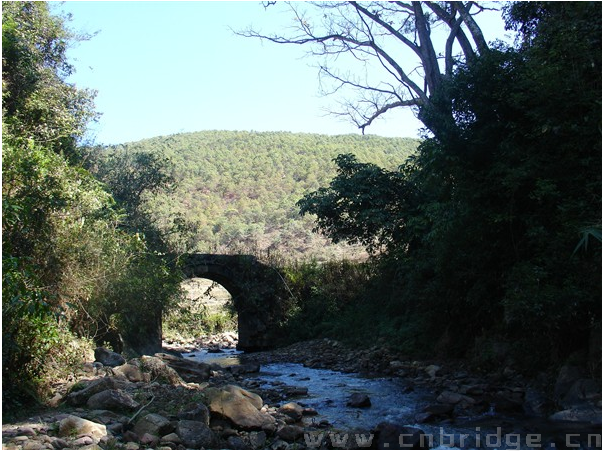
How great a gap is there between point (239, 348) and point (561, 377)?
49.3 ft

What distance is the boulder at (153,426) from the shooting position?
21.6 ft

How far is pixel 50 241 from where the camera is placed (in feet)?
31.3

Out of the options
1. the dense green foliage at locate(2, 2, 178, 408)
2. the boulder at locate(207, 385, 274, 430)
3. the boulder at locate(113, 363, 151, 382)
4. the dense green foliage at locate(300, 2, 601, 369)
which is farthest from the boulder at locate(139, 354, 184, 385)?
the dense green foliage at locate(300, 2, 601, 369)

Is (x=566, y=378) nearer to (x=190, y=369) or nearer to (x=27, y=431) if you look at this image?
(x=190, y=369)

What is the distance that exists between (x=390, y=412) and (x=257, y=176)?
44809 mm

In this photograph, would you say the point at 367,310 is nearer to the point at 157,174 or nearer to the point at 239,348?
the point at 239,348

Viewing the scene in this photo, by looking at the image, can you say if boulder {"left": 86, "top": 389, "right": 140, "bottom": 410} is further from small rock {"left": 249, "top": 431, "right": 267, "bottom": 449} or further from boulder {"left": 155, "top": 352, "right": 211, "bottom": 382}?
boulder {"left": 155, "top": 352, "right": 211, "bottom": 382}

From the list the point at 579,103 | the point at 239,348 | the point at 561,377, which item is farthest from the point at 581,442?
the point at 239,348

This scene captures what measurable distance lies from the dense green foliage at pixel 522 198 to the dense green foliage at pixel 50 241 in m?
6.94

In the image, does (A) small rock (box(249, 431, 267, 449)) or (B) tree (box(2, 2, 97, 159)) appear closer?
(A) small rock (box(249, 431, 267, 449))

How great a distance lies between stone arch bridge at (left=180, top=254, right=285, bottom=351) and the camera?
68.5ft

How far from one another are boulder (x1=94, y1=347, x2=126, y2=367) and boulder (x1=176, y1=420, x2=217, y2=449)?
4141 mm

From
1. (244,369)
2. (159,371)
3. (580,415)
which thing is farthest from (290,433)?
(244,369)

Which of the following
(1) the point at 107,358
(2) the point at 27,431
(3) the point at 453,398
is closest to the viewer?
(2) the point at 27,431
